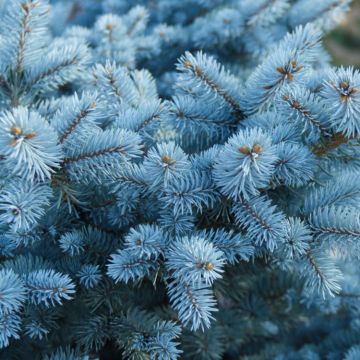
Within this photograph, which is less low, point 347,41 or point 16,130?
point 16,130

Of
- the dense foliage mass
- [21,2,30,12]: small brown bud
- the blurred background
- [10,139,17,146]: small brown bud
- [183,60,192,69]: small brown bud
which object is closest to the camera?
[10,139,17,146]: small brown bud

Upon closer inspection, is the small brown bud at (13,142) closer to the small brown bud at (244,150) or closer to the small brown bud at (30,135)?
the small brown bud at (30,135)

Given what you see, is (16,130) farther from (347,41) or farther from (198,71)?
(347,41)

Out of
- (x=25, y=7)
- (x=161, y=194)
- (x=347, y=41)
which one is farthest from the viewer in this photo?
(x=347, y=41)

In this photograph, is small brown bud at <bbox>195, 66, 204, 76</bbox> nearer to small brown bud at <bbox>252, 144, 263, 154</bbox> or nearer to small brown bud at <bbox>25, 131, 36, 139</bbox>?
small brown bud at <bbox>252, 144, 263, 154</bbox>

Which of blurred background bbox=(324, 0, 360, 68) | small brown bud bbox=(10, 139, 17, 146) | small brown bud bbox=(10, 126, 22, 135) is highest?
small brown bud bbox=(10, 126, 22, 135)

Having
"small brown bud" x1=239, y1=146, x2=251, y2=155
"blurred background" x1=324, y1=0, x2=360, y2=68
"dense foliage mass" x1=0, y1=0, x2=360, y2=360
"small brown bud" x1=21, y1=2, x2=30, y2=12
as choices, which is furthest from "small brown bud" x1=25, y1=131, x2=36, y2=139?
"blurred background" x1=324, y1=0, x2=360, y2=68

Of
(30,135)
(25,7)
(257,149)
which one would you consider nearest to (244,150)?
(257,149)

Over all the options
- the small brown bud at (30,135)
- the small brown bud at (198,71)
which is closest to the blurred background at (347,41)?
the small brown bud at (198,71)

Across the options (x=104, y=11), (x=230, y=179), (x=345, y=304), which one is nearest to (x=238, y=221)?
(x=230, y=179)
